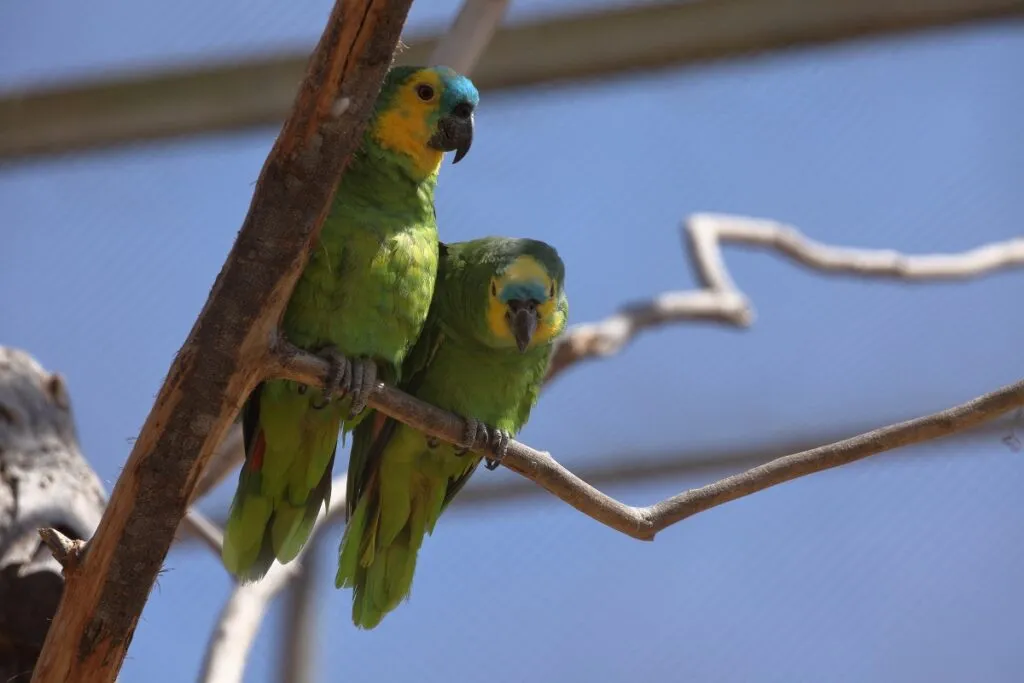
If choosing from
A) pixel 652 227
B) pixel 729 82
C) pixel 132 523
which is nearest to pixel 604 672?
pixel 652 227

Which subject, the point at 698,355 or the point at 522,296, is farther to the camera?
the point at 698,355

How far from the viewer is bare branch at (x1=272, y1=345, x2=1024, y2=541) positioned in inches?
66.7

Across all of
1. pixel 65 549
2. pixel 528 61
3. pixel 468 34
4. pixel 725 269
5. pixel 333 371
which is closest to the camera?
pixel 65 549

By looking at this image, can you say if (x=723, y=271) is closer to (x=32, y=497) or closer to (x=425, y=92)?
(x=425, y=92)

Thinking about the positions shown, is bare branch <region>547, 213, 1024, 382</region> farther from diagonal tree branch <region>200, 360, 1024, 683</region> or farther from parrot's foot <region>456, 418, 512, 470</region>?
diagonal tree branch <region>200, 360, 1024, 683</region>

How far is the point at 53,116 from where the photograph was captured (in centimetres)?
378

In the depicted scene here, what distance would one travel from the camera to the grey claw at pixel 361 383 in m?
2.00

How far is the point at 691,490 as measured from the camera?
71.9 inches

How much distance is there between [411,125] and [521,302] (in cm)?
42

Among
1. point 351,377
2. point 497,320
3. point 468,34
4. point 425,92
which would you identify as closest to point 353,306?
point 351,377

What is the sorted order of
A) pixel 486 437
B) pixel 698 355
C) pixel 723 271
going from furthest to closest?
pixel 698 355, pixel 723 271, pixel 486 437

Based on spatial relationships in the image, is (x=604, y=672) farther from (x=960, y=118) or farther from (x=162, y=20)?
(x=162, y=20)

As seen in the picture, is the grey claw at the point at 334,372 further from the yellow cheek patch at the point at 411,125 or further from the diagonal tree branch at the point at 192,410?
the yellow cheek patch at the point at 411,125

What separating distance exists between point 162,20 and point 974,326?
3289 millimetres
